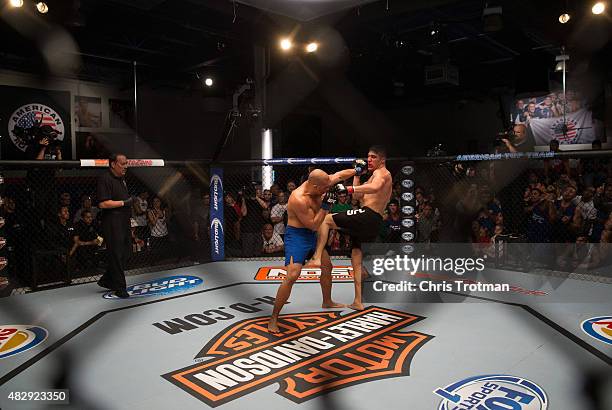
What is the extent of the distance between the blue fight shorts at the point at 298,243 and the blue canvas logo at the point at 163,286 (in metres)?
1.65

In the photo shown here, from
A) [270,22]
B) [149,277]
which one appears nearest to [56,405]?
[149,277]

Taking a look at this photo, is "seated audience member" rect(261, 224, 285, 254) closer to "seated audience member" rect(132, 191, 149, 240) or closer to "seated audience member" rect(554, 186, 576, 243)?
"seated audience member" rect(132, 191, 149, 240)

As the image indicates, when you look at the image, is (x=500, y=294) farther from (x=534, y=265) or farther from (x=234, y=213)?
(x=234, y=213)

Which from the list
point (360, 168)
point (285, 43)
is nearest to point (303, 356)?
point (360, 168)

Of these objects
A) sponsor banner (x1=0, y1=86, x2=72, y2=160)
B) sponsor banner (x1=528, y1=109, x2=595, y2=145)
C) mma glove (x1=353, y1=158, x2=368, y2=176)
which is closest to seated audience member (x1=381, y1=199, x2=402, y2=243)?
mma glove (x1=353, y1=158, x2=368, y2=176)

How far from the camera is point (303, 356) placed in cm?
280

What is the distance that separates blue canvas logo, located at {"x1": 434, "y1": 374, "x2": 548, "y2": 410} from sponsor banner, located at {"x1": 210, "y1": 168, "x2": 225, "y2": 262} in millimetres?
3897

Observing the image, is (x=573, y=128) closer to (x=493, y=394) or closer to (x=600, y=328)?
(x=600, y=328)

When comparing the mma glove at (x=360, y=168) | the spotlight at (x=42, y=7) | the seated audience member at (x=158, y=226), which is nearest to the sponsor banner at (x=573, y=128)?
the mma glove at (x=360, y=168)

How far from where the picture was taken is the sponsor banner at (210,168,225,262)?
5715mm

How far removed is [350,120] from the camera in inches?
579

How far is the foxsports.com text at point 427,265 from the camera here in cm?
510

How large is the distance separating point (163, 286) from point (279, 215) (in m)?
1.95

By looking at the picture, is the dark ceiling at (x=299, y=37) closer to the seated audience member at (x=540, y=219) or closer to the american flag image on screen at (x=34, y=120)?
the american flag image on screen at (x=34, y=120)
